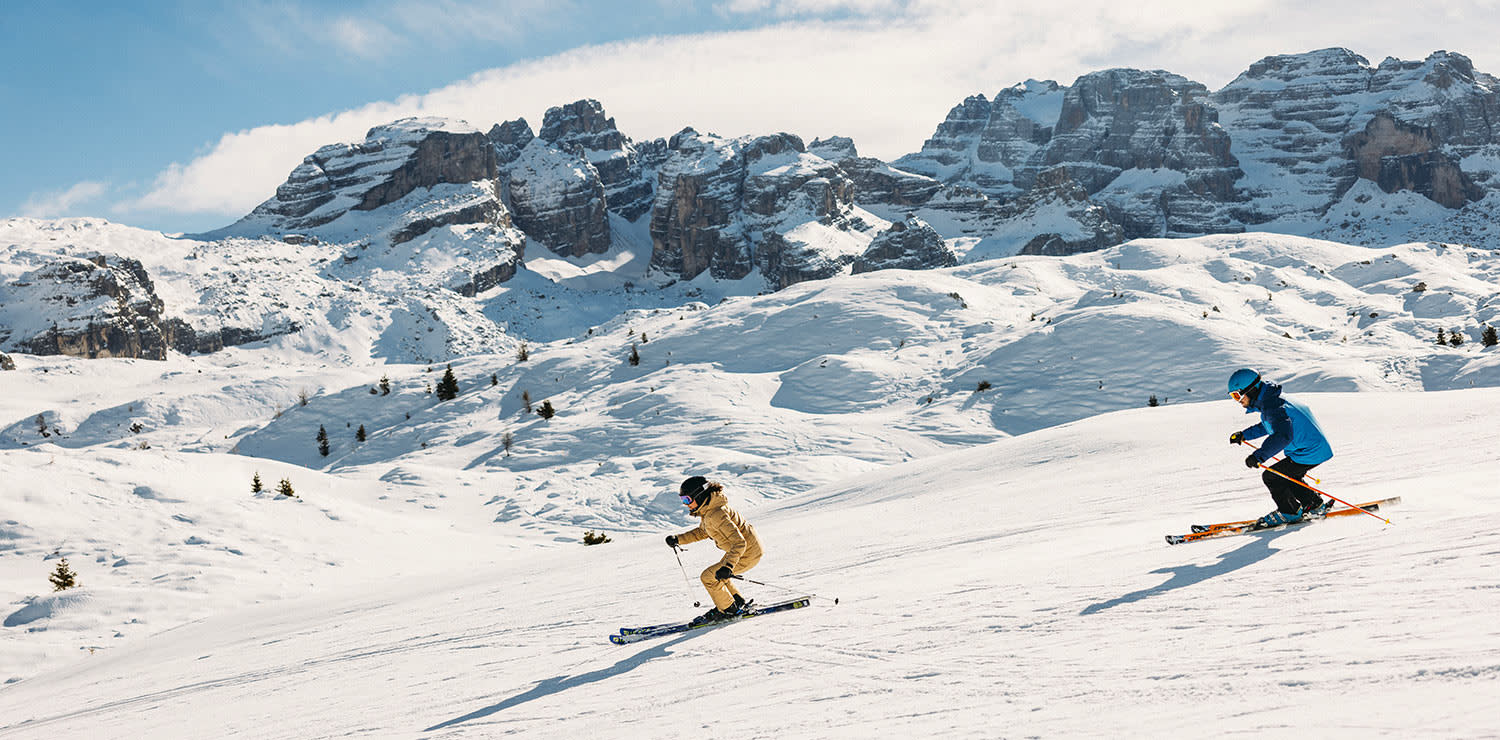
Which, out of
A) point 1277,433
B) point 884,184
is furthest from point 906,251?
point 1277,433

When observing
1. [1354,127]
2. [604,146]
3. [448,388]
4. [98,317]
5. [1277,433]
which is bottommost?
[1277,433]

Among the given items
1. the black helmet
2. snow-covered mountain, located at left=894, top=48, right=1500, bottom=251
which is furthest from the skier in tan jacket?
snow-covered mountain, located at left=894, top=48, right=1500, bottom=251

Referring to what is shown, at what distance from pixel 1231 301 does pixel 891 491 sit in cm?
2062

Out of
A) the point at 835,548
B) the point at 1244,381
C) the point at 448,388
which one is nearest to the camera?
the point at 1244,381

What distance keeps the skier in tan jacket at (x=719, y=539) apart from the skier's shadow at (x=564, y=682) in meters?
0.54

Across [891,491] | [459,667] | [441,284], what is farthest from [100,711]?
[441,284]

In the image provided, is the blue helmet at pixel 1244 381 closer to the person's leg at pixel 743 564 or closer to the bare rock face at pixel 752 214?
the person's leg at pixel 743 564

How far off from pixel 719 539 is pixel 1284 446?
4989mm

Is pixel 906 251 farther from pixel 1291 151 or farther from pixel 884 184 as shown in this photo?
pixel 1291 151

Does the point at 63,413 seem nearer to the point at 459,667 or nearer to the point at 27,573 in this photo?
the point at 27,573

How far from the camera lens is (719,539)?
7.63 metres

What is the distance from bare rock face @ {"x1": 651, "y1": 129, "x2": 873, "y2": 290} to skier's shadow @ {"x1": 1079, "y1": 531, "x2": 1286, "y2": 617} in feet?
392

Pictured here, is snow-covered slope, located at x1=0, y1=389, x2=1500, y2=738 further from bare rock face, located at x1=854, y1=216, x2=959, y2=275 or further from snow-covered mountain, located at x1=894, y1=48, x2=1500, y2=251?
snow-covered mountain, located at x1=894, y1=48, x2=1500, y2=251

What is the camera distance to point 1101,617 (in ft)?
18.6
